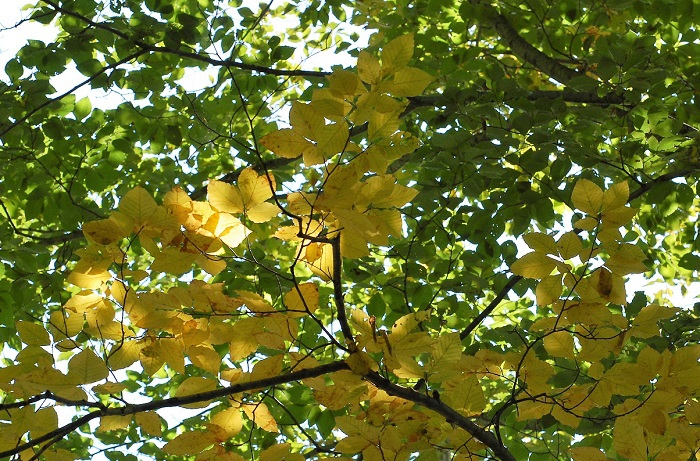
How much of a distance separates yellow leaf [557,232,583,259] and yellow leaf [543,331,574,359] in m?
0.23

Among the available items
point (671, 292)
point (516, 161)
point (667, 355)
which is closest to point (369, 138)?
point (667, 355)

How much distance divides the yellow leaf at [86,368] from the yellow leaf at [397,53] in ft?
2.41

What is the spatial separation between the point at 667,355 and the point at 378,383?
0.64m

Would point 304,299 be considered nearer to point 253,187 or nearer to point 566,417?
point 253,187

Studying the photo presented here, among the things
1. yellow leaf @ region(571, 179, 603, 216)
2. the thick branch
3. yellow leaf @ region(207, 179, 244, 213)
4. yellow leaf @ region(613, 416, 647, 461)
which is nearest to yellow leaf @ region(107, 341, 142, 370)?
yellow leaf @ region(207, 179, 244, 213)

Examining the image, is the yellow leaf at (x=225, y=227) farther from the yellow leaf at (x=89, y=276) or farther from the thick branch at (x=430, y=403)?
the thick branch at (x=430, y=403)

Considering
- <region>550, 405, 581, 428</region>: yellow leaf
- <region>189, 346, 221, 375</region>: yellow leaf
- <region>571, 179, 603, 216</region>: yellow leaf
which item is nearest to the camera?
<region>571, 179, 603, 216</region>: yellow leaf

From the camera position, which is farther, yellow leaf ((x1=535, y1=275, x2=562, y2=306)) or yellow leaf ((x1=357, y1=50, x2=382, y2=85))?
yellow leaf ((x1=535, y1=275, x2=562, y2=306))

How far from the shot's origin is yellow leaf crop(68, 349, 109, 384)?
1.17 meters

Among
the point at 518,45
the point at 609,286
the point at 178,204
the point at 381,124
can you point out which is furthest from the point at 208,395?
the point at 518,45

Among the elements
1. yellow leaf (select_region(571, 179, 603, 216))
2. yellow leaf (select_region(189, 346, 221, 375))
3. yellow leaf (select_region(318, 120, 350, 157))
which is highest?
yellow leaf (select_region(571, 179, 603, 216))

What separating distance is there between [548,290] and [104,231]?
93 centimetres

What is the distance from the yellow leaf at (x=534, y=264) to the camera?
1.37m

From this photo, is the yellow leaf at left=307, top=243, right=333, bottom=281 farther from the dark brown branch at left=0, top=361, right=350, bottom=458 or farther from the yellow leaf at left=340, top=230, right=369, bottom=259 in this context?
the dark brown branch at left=0, top=361, right=350, bottom=458
